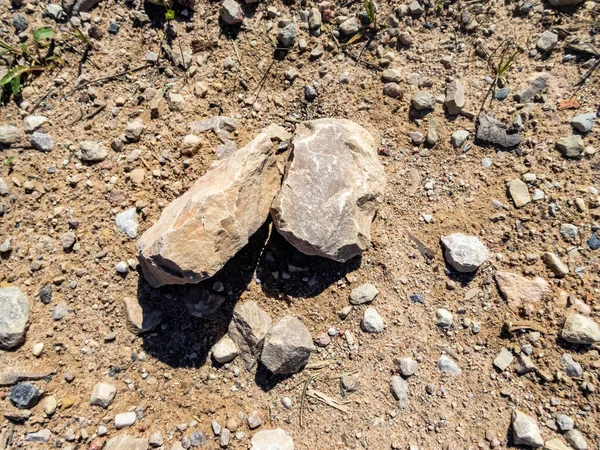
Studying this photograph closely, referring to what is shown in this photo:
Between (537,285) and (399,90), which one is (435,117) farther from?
(537,285)

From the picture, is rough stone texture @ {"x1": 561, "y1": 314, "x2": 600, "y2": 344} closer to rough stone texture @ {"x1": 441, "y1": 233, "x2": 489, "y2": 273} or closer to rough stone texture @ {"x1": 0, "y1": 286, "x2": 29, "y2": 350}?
rough stone texture @ {"x1": 441, "y1": 233, "x2": 489, "y2": 273}

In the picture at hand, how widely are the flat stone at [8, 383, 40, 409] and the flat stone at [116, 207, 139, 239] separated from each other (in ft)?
4.01

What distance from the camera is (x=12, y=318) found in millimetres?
2766

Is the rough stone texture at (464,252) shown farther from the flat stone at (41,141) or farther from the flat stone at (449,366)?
the flat stone at (41,141)

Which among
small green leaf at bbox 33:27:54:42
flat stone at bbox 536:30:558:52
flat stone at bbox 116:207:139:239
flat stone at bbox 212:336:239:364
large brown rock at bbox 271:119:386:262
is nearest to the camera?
large brown rock at bbox 271:119:386:262

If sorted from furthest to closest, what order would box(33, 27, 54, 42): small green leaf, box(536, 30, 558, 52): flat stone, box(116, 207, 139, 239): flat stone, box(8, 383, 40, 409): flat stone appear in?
box(536, 30, 558, 52): flat stone → box(33, 27, 54, 42): small green leaf → box(116, 207, 139, 239): flat stone → box(8, 383, 40, 409): flat stone

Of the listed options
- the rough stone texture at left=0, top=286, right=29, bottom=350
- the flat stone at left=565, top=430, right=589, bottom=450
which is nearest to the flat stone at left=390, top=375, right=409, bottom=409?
the flat stone at left=565, top=430, right=589, bottom=450

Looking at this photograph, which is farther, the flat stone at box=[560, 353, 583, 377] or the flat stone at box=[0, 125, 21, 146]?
the flat stone at box=[0, 125, 21, 146]

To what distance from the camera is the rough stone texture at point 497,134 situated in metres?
3.09

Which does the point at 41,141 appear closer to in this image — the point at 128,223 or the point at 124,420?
the point at 128,223

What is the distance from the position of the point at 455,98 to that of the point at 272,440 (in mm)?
2875

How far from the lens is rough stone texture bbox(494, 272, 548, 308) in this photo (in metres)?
2.90

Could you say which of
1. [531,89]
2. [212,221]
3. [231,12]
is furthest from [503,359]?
[231,12]

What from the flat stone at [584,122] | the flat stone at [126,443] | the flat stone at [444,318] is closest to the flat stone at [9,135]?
the flat stone at [126,443]
